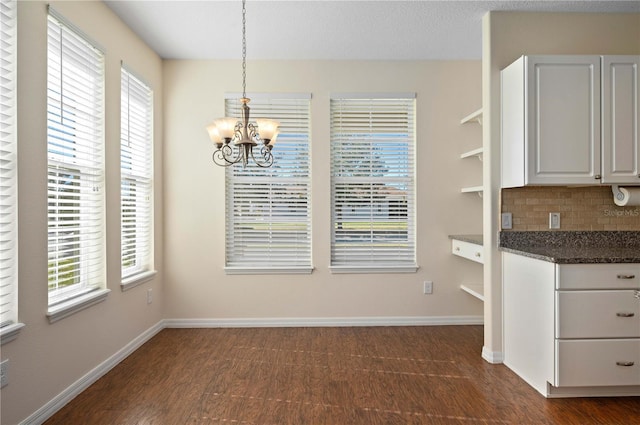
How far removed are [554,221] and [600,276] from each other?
2.23 ft

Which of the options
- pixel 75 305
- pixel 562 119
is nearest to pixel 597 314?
pixel 562 119

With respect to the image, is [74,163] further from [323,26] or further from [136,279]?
[323,26]

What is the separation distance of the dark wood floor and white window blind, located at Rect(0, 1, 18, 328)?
813 millimetres

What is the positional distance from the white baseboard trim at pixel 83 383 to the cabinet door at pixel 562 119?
11.3 ft

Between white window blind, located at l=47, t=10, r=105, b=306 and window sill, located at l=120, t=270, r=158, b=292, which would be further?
window sill, located at l=120, t=270, r=158, b=292

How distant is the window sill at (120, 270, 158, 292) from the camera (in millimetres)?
3279

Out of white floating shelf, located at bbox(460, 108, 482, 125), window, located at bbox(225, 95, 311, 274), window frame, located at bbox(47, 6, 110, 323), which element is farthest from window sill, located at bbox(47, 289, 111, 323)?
white floating shelf, located at bbox(460, 108, 482, 125)

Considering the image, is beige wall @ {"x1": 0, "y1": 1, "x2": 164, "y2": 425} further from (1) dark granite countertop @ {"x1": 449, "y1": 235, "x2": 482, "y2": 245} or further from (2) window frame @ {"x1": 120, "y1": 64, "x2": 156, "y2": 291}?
(1) dark granite countertop @ {"x1": 449, "y1": 235, "x2": 482, "y2": 245}

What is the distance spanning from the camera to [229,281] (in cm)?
414

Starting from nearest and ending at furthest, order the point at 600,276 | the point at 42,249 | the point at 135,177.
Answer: the point at 42,249 → the point at 600,276 → the point at 135,177

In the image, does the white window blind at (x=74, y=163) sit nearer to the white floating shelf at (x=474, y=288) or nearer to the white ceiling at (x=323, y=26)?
the white ceiling at (x=323, y=26)

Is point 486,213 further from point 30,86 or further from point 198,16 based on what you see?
point 30,86

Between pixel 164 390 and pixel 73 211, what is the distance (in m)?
1.35

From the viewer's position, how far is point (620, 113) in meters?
2.77
